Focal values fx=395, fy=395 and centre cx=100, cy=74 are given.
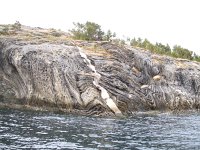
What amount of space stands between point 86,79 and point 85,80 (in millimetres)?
211

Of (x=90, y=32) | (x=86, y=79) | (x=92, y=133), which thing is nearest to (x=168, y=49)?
(x=90, y=32)

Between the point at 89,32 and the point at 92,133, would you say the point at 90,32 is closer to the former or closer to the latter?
the point at 89,32

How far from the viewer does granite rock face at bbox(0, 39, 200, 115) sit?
172ft

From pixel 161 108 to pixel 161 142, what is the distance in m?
28.6

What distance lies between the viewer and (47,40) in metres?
61.8

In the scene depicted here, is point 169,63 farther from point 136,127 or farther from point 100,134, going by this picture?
point 100,134

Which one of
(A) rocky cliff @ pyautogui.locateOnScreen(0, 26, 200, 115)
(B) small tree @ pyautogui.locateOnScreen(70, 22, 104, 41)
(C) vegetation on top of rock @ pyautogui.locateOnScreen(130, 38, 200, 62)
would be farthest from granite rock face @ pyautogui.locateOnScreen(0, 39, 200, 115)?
(C) vegetation on top of rock @ pyautogui.locateOnScreen(130, 38, 200, 62)

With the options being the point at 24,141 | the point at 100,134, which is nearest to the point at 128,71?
the point at 100,134

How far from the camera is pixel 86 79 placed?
177 ft

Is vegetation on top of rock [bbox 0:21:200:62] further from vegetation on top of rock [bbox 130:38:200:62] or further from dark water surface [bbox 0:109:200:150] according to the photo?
dark water surface [bbox 0:109:200:150]

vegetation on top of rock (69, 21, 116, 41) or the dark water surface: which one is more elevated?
vegetation on top of rock (69, 21, 116, 41)

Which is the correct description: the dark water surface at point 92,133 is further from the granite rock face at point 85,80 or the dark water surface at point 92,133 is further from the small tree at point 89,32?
the small tree at point 89,32

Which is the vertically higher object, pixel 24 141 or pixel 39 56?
pixel 39 56

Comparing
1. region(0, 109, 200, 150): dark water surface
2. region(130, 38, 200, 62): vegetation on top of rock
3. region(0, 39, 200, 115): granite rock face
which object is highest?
region(130, 38, 200, 62): vegetation on top of rock
